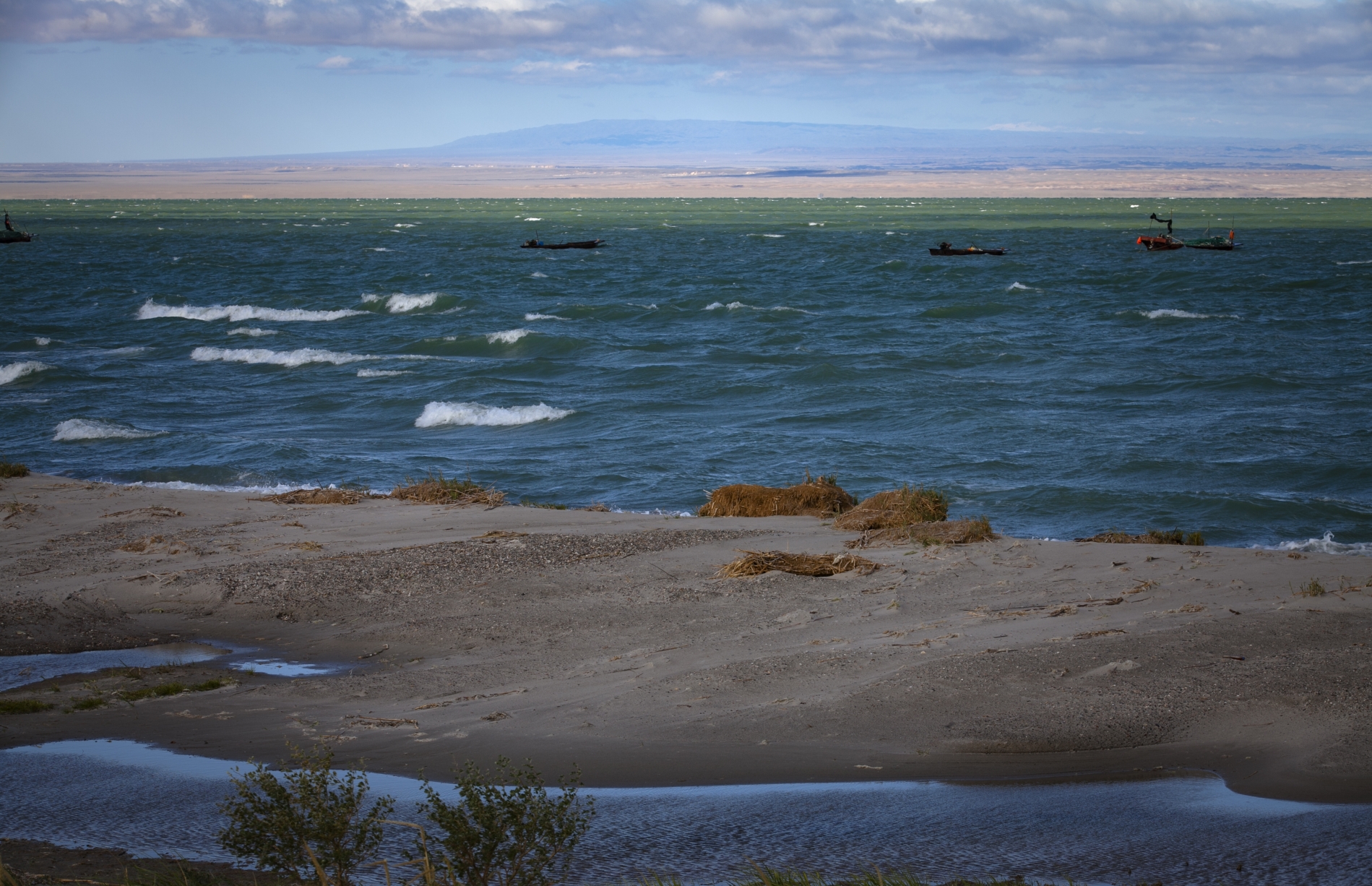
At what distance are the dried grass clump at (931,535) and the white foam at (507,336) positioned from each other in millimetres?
26524

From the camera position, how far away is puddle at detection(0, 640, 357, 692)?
903 cm

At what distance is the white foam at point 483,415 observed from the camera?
2605cm

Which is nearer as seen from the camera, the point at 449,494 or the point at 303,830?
the point at 303,830

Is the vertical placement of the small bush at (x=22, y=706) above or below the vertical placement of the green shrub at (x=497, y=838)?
below

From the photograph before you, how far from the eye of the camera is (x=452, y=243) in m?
87.7

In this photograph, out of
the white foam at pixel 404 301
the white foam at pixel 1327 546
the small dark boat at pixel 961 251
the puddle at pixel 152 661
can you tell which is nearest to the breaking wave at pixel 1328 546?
the white foam at pixel 1327 546

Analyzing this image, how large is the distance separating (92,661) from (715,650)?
514cm

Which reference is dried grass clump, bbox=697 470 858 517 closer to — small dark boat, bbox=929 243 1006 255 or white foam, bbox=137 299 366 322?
white foam, bbox=137 299 366 322

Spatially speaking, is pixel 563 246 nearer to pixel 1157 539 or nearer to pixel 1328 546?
pixel 1328 546

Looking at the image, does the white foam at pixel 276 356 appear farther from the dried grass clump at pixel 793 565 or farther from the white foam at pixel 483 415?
the dried grass clump at pixel 793 565

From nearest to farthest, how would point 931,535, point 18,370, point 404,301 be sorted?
point 931,535
point 18,370
point 404,301

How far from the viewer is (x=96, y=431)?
2412 centimetres

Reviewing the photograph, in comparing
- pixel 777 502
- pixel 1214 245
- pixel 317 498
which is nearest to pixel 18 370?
pixel 317 498

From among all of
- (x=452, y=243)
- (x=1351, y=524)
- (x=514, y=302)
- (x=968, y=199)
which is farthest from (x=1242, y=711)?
(x=968, y=199)
